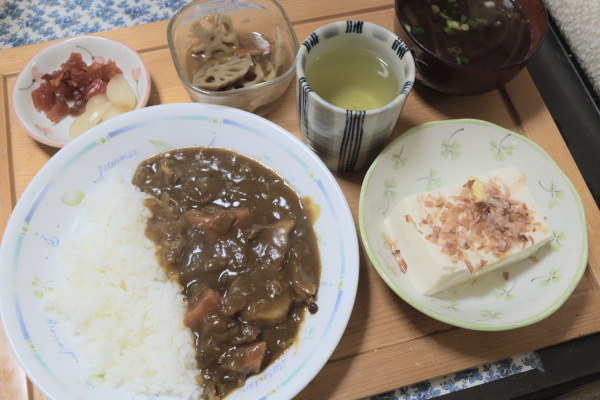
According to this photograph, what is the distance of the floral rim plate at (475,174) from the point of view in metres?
2.01

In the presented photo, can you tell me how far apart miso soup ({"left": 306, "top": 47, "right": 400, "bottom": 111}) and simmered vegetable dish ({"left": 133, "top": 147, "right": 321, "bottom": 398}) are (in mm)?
511

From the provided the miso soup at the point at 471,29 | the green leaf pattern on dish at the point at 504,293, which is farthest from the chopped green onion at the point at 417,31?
the green leaf pattern on dish at the point at 504,293

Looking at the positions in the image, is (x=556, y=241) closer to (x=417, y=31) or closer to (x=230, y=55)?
(x=417, y=31)

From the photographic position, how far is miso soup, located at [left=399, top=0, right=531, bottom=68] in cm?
241

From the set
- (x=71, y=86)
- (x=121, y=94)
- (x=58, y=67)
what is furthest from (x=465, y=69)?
(x=58, y=67)

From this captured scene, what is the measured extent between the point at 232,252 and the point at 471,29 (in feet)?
5.62

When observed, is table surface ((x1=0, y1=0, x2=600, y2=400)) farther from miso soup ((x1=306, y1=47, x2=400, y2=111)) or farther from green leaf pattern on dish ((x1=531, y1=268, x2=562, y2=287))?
miso soup ((x1=306, y1=47, x2=400, y2=111))

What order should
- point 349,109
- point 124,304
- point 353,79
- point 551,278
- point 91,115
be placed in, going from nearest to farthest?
point 124,304 < point 551,278 < point 349,109 < point 353,79 < point 91,115

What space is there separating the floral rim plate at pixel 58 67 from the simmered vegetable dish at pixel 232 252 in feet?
1.75

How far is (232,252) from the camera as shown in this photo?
81.4 inches

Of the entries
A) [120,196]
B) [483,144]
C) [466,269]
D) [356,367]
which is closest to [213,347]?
[356,367]

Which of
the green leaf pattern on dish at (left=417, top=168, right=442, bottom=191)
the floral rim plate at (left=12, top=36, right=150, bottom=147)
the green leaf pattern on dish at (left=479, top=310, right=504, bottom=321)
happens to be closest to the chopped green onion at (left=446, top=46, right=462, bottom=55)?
the green leaf pattern on dish at (left=417, top=168, right=442, bottom=191)

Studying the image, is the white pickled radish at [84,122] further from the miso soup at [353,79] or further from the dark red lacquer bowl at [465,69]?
the dark red lacquer bowl at [465,69]

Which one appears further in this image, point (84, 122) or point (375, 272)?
point (84, 122)
